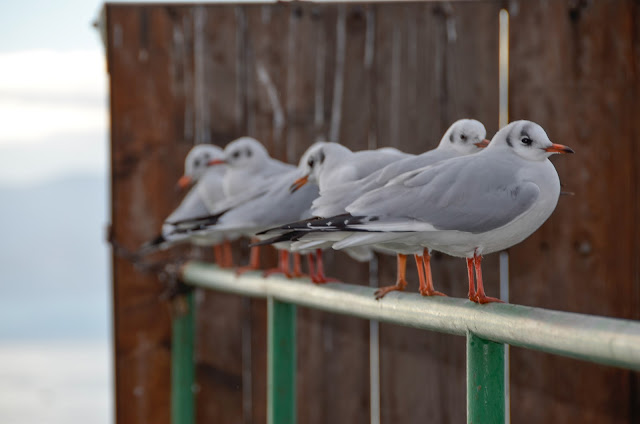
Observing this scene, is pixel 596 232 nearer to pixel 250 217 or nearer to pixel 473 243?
pixel 250 217

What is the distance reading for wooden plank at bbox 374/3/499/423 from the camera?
96.0 inches

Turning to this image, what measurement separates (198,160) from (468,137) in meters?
1.18

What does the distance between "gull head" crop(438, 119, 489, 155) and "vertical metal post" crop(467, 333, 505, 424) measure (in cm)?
38

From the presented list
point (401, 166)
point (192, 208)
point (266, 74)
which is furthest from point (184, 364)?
point (401, 166)

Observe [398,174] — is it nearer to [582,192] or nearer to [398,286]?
[398,286]

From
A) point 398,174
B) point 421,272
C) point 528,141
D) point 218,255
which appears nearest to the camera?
point 528,141

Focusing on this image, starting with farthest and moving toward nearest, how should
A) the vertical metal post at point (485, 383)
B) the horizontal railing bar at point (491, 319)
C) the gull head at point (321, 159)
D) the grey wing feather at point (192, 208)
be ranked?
1. the grey wing feather at point (192, 208)
2. the gull head at point (321, 159)
3. the vertical metal post at point (485, 383)
4. the horizontal railing bar at point (491, 319)

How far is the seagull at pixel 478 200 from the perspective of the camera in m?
1.22

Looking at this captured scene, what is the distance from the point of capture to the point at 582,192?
2.41m

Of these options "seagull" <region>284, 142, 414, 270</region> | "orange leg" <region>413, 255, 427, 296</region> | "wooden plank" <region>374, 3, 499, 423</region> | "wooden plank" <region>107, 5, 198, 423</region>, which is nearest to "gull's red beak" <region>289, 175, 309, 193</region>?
"seagull" <region>284, 142, 414, 270</region>

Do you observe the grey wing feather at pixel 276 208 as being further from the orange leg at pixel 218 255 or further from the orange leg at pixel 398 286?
the orange leg at pixel 218 255

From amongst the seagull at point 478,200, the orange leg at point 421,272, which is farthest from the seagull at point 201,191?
the seagull at point 478,200

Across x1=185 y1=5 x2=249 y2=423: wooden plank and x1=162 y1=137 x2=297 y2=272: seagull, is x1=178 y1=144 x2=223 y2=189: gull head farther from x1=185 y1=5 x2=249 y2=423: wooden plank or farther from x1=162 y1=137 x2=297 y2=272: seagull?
x1=185 y1=5 x2=249 y2=423: wooden plank

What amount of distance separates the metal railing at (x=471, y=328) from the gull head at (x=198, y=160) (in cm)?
34
